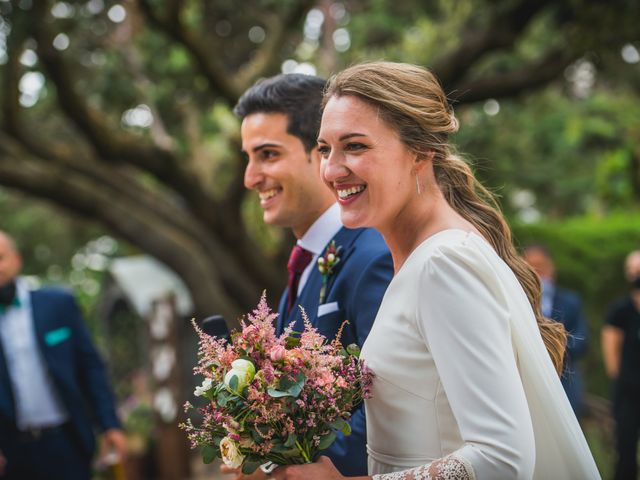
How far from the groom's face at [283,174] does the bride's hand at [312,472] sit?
47.5 inches

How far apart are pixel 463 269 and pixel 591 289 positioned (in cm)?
1002

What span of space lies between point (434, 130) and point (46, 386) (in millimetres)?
3464

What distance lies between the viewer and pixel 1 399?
174 inches

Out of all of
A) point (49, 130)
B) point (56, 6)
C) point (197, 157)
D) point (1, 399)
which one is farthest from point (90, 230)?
point (1, 399)

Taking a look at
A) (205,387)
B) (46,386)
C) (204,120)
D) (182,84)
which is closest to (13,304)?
(46,386)

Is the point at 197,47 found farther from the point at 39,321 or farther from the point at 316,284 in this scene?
the point at 316,284

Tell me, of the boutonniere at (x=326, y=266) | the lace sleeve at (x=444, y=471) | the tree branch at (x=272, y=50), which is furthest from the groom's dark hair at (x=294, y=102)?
the tree branch at (x=272, y=50)

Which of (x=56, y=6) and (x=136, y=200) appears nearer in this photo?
(x=56, y=6)

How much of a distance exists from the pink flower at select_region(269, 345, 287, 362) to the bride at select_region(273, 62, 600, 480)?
224 mm

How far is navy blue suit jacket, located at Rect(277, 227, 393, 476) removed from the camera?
222 centimetres

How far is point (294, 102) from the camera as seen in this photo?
9.59ft

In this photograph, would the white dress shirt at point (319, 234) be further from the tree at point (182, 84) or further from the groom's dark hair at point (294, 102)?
the tree at point (182, 84)

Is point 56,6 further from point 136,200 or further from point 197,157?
point 197,157

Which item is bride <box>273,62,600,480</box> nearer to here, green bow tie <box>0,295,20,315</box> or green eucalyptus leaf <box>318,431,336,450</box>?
green eucalyptus leaf <box>318,431,336,450</box>
